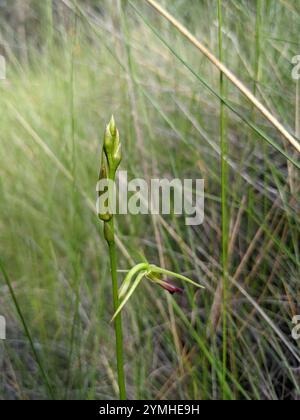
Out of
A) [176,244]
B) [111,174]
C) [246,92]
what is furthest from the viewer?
[176,244]

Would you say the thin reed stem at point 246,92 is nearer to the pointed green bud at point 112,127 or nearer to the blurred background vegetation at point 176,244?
the blurred background vegetation at point 176,244

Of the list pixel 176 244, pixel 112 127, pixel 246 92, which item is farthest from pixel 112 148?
pixel 176 244

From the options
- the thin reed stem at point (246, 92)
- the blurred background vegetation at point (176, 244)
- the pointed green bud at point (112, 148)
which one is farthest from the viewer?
the blurred background vegetation at point (176, 244)

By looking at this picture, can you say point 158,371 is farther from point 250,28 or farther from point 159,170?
point 250,28

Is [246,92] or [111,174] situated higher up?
[246,92]

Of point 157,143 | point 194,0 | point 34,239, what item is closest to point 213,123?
point 157,143

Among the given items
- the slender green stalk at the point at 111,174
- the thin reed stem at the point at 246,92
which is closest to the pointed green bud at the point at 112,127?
the slender green stalk at the point at 111,174

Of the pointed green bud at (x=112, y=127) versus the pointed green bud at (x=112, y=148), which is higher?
A: the pointed green bud at (x=112, y=127)

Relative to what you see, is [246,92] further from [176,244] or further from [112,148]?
[176,244]
